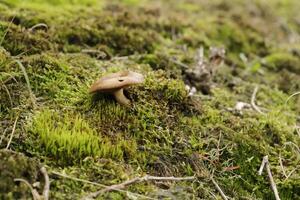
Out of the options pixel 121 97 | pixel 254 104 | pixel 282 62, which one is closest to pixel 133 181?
pixel 121 97

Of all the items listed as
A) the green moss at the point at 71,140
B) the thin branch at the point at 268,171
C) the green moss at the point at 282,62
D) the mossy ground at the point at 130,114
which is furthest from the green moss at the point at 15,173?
the green moss at the point at 282,62

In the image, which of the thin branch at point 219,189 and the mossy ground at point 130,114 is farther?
the thin branch at point 219,189

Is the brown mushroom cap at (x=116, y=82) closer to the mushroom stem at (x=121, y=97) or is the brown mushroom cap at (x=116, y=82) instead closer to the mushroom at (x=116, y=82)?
the mushroom at (x=116, y=82)

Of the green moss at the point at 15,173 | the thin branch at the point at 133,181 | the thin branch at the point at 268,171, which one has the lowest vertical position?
the thin branch at the point at 268,171

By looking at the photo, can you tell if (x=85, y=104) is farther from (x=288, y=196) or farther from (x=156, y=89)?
(x=288, y=196)

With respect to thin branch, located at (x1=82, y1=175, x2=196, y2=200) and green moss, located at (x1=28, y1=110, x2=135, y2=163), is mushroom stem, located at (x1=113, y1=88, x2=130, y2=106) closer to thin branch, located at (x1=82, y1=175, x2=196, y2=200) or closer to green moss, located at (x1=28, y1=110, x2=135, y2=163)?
green moss, located at (x1=28, y1=110, x2=135, y2=163)

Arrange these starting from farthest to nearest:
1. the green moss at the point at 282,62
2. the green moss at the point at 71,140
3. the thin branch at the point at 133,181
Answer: the green moss at the point at 282,62 < the green moss at the point at 71,140 < the thin branch at the point at 133,181
